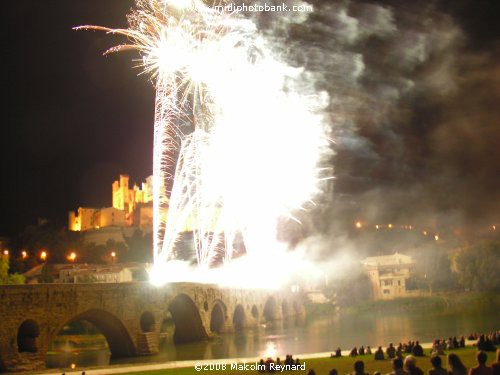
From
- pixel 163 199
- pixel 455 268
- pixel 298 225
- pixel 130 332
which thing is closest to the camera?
pixel 130 332

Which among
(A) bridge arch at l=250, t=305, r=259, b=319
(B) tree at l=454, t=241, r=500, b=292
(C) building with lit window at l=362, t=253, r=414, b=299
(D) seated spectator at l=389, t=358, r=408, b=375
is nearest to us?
(D) seated spectator at l=389, t=358, r=408, b=375

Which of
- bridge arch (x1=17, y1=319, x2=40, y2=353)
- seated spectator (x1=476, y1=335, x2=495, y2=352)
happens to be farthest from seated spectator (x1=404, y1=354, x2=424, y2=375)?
bridge arch (x1=17, y1=319, x2=40, y2=353)

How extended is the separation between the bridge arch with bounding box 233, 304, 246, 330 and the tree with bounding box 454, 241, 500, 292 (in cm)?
2898

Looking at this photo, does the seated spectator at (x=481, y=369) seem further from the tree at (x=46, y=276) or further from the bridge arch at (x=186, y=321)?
the tree at (x=46, y=276)

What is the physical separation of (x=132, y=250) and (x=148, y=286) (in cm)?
5141

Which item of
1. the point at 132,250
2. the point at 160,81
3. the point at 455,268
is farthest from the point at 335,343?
the point at 132,250

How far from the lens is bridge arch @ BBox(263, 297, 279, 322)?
A: 225 feet

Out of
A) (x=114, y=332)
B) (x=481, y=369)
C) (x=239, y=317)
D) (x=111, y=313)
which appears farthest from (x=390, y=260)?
(x=481, y=369)

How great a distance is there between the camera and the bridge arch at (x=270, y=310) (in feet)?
225

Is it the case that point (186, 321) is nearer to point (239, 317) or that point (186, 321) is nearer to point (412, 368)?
point (239, 317)

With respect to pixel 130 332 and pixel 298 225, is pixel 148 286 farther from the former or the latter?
pixel 298 225

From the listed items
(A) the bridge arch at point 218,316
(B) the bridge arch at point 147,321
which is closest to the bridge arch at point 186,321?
(A) the bridge arch at point 218,316

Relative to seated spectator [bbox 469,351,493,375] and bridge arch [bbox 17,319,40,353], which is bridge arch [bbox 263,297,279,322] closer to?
bridge arch [bbox 17,319,40,353]

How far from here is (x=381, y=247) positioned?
99750 mm
